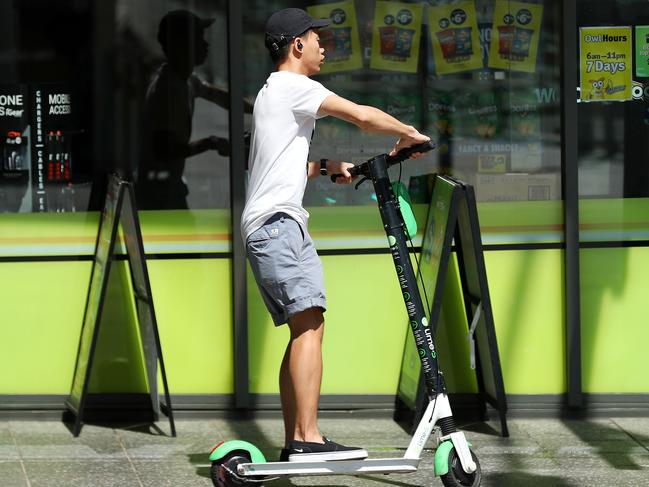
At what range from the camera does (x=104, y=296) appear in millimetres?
6062

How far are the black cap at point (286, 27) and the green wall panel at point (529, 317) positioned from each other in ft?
6.23

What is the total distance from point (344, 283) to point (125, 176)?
125 centimetres

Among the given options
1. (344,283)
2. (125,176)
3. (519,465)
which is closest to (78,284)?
(125,176)

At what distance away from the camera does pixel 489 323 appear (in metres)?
5.93

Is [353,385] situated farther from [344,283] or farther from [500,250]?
[500,250]

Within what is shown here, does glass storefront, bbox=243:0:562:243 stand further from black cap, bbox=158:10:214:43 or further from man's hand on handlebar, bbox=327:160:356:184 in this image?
man's hand on handlebar, bbox=327:160:356:184

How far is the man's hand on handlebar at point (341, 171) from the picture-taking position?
506 cm

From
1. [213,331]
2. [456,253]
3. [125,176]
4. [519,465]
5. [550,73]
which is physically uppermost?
[550,73]

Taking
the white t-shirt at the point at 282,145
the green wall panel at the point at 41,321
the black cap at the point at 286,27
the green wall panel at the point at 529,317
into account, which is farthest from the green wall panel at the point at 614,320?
the green wall panel at the point at 41,321

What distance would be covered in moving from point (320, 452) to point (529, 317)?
1927 millimetres

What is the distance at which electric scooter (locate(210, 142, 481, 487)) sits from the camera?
4754 mm

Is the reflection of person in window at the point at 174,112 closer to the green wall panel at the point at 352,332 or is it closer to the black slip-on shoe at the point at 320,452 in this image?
the green wall panel at the point at 352,332

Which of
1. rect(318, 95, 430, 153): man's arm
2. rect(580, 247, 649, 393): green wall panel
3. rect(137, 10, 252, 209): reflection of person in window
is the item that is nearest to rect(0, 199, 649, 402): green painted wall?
rect(580, 247, 649, 393): green wall panel

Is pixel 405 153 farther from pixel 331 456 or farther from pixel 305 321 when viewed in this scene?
pixel 331 456
